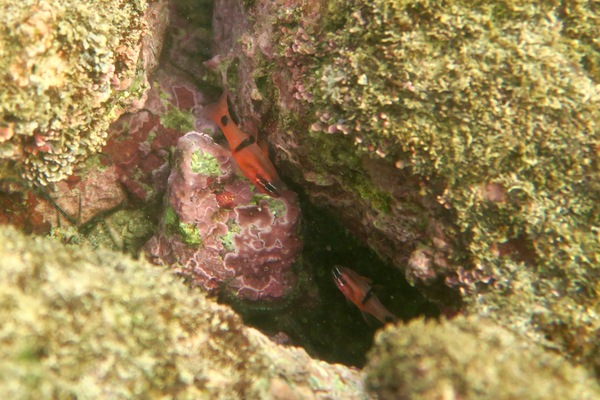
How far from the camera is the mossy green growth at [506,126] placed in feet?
7.57

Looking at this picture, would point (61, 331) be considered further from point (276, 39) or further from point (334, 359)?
point (334, 359)

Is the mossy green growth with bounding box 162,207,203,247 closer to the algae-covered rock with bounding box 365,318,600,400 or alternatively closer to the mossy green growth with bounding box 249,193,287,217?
the mossy green growth with bounding box 249,193,287,217

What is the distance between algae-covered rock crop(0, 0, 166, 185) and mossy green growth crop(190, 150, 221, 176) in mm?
747

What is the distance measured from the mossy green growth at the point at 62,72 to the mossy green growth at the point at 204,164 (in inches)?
29.6

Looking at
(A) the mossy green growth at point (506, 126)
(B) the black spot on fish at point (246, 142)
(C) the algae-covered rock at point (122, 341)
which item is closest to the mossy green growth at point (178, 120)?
(B) the black spot on fish at point (246, 142)

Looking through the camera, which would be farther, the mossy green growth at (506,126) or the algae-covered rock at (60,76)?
the algae-covered rock at (60,76)

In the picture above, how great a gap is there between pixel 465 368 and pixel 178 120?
3593mm

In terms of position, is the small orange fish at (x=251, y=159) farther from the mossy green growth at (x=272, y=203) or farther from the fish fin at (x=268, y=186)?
the mossy green growth at (x=272, y=203)

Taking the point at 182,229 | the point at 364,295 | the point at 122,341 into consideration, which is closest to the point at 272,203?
the point at 182,229

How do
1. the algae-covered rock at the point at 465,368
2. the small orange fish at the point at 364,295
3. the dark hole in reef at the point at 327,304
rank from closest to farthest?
the algae-covered rock at the point at 465,368 < the small orange fish at the point at 364,295 < the dark hole in reef at the point at 327,304

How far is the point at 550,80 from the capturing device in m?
2.30

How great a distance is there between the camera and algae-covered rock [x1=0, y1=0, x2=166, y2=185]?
246 centimetres

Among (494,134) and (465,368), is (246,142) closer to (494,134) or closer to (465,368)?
(494,134)

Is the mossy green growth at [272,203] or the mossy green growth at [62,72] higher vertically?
the mossy green growth at [62,72]
